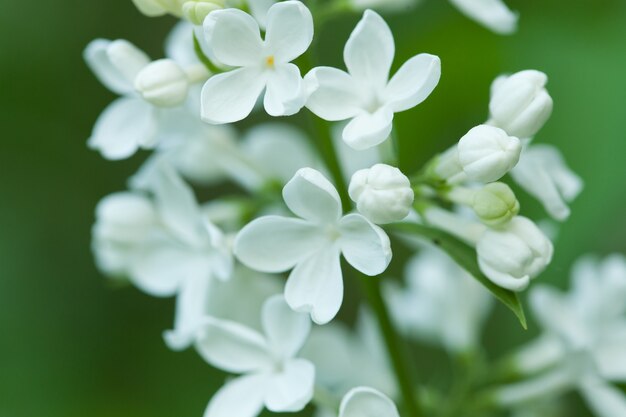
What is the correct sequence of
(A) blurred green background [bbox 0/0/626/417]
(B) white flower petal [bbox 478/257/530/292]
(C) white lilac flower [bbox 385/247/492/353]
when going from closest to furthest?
(B) white flower petal [bbox 478/257/530/292] < (C) white lilac flower [bbox 385/247/492/353] < (A) blurred green background [bbox 0/0/626/417]

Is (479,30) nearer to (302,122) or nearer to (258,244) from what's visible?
(302,122)

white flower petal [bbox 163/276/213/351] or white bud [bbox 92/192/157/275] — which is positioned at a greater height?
white bud [bbox 92/192/157/275]

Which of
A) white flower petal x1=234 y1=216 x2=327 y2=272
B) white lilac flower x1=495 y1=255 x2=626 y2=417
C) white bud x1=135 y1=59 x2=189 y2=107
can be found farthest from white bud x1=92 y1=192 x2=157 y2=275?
white lilac flower x1=495 y1=255 x2=626 y2=417

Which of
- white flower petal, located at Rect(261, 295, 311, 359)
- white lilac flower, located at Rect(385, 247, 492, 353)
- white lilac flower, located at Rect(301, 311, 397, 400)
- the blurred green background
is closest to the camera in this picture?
white flower petal, located at Rect(261, 295, 311, 359)

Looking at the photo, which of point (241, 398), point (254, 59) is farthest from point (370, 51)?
point (241, 398)

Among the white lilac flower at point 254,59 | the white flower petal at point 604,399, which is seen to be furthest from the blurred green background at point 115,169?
the white lilac flower at point 254,59

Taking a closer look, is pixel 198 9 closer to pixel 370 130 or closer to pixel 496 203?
A: pixel 370 130

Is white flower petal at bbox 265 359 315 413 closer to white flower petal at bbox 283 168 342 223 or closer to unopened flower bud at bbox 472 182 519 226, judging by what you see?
white flower petal at bbox 283 168 342 223

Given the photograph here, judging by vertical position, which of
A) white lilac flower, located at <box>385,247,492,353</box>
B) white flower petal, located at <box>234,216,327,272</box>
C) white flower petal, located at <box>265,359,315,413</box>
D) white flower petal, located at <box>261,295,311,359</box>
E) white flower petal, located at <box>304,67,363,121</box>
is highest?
white flower petal, located at <box>304,67,363,121</box>

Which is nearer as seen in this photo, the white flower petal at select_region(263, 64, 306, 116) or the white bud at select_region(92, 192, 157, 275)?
the white flower petal at select_region(263, 64, 306, 116)
